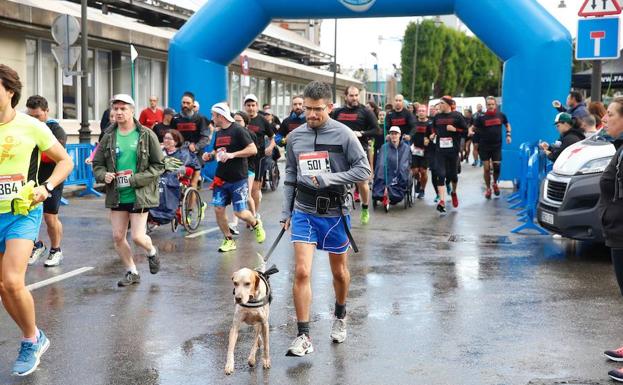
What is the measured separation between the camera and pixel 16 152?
17.5ft

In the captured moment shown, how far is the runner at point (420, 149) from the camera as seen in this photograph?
16.8m

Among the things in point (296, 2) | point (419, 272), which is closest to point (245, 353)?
point (419, 272)

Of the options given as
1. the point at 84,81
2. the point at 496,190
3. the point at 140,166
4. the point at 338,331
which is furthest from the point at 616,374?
the point at 84,81

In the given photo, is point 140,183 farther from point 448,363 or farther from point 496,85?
point 496,85

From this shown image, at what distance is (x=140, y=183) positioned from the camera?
8109mm

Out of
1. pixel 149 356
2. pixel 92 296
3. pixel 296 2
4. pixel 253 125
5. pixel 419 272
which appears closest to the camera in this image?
pixel 149 356

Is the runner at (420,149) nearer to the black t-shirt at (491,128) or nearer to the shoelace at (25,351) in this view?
the black t-shirt at (491,128)

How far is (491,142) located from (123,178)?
10.8 metres

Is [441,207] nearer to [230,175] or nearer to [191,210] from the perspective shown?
[191,210]

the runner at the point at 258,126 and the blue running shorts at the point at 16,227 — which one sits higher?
the runner at the point at 258,126

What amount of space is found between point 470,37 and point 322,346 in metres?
88.5

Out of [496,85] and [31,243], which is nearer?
[31,243]

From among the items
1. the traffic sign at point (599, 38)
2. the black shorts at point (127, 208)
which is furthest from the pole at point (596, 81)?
the black shorts at point (127, 208)

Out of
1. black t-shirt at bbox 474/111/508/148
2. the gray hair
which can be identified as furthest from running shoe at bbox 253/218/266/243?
black t-shirt at bbox 474/111/508/148
